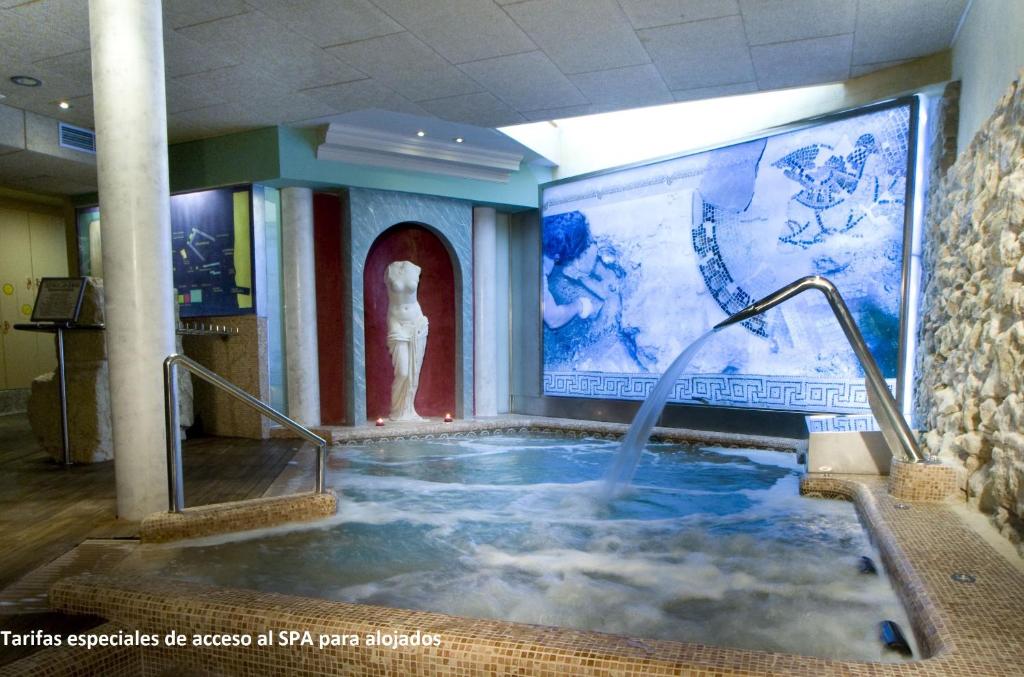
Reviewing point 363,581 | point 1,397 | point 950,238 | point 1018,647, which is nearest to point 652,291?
point 950,238

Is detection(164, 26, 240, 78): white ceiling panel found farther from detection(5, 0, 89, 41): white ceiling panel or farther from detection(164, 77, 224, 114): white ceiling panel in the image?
detection(5, 0, 89, 41): white ceiling panel

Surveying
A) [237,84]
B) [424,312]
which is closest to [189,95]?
[237,84]

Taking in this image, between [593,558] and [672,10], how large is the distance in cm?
318

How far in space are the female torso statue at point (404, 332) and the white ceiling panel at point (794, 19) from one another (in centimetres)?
399

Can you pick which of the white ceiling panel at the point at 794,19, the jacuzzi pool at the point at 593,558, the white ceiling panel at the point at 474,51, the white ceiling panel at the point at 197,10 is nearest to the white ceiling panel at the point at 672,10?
the white ceiling panel at the point at 474,51

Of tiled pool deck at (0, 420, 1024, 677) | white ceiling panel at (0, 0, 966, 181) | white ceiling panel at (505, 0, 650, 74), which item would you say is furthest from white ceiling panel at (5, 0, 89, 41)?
tiled pool deck at (0, 420, 1024, 677)

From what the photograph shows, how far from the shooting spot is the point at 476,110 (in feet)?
18.2

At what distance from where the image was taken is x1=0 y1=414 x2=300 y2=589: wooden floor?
2.81 metres

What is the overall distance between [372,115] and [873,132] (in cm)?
423

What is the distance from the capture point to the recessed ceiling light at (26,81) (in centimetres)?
Answer: 476

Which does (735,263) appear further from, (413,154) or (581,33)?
(413,154)

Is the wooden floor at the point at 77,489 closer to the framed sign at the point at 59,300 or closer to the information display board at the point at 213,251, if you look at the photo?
the framed sign at the point at 59,300

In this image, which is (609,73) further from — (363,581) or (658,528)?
(363,581)

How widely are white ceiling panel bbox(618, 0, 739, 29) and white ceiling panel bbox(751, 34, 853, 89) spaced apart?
670 millimetres
